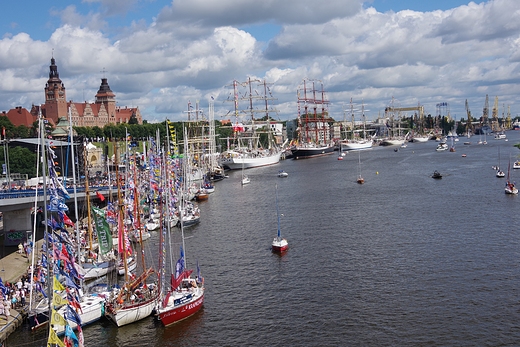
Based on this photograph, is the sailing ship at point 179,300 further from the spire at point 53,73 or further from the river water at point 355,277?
the spire at point 53,73

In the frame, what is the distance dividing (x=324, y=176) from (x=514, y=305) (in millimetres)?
79744

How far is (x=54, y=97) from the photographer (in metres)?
173

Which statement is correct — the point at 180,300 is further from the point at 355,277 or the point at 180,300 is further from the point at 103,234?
the point at 355,277

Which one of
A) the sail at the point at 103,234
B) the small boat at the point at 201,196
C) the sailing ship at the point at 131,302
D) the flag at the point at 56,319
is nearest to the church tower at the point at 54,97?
the small boat at the point at 201,196

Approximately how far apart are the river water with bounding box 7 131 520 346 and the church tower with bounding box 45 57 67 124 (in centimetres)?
11707

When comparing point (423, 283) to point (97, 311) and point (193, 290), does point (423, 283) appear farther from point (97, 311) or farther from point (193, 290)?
point (97, 311)

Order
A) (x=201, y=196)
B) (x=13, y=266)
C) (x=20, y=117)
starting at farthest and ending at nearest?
(x=20, y=117) → (x=201, y=196) → (x=13, y=266)

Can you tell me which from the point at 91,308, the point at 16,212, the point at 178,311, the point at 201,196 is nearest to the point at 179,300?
the point at 178,311

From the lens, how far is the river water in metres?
30.2

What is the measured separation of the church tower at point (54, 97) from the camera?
17188 centimetres

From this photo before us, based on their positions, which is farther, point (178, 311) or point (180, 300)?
point (180, 300)

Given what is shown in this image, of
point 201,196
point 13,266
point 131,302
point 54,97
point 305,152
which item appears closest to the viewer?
point 131,302

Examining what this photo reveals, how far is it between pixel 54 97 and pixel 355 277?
155 meters

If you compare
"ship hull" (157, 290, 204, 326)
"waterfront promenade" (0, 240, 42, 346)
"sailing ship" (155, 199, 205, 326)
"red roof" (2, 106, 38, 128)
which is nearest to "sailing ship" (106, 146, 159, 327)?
"sailing ship" (155, 199, 205, 326)
